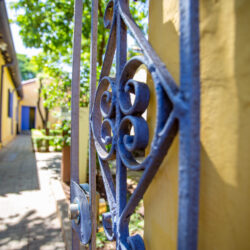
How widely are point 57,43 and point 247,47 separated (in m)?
6.51

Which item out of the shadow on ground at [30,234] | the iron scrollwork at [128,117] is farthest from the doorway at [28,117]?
the iron scrollwork at [128,117]

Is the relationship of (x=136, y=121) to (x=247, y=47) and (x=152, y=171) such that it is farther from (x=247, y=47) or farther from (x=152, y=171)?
(x=247, y=47)

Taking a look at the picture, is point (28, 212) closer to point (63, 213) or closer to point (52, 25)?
point (63, 213)

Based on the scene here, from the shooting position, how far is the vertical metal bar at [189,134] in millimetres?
449

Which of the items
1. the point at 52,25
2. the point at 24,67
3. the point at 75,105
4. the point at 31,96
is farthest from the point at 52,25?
the point at 24,67


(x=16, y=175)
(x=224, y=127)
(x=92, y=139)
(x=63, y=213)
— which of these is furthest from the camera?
(x=16, y=175)

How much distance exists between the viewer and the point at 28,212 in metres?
3.69

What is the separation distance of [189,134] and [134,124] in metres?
0.25

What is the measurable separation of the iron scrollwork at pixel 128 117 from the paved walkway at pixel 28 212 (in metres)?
2.34

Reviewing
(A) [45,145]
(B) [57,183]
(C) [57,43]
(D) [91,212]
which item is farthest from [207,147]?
(A) [45,145]

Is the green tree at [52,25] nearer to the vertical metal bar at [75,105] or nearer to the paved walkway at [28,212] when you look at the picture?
the paved walkway at [28,212]

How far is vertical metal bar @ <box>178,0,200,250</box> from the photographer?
45 centimetres

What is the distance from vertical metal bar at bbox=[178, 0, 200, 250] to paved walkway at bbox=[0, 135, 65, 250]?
2754 mm

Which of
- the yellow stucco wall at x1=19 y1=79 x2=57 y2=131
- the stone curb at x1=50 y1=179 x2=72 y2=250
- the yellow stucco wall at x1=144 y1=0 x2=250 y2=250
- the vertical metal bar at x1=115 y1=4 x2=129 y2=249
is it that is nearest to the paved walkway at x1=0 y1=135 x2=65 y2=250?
the stone curb at x1=50 y1=179 x2=72 y2=250
